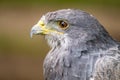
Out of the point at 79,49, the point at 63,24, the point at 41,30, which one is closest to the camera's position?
the point at 79,49

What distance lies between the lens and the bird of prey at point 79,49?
8703mm

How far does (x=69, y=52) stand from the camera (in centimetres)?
898

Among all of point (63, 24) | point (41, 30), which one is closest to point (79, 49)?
point (63, 24)

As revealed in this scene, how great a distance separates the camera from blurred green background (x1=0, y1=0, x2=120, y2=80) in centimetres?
1712

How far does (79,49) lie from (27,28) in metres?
8.87

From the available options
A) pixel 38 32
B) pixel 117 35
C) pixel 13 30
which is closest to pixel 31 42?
pixel 13 30

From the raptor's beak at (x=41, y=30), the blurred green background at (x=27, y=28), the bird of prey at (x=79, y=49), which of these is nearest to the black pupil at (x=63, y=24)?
the bird of prey at (x=79, y=49)

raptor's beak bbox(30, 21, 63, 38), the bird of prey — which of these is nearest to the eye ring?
the bird of prey

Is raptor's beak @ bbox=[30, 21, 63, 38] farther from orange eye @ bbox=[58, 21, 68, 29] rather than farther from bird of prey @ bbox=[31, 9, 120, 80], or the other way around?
orange eye @ bbox=[58, 21, 68, 29]

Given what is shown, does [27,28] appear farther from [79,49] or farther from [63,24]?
[79,49]

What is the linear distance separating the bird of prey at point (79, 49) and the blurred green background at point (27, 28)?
744 cm

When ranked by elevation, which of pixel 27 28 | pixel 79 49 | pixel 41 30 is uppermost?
pixel 41 30

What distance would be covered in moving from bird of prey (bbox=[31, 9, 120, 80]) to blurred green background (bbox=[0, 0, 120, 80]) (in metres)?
7.44

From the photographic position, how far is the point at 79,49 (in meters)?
8.94
